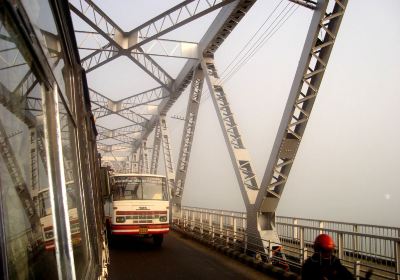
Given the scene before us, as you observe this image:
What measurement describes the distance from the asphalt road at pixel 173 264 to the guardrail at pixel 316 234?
850 mm

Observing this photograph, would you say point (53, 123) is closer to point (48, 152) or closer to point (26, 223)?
point (48, 152)

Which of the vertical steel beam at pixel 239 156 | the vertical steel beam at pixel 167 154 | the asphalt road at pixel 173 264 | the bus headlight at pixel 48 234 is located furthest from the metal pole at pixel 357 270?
the vertical steel beam at pixel 167 154

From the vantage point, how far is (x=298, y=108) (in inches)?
491

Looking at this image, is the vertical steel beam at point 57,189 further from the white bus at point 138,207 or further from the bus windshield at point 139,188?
the bus windshield at point 139,188

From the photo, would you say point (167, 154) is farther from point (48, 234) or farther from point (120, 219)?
point (48, 234)

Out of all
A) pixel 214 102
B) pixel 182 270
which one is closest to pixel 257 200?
pixel 182 270

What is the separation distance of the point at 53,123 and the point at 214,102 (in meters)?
15.4

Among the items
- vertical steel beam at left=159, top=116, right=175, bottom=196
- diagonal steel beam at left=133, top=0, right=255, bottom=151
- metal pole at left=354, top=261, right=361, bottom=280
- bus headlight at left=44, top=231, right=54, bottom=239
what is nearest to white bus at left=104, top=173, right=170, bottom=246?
diagonal steel beam at left=133, top=0, right=255, bottom=151

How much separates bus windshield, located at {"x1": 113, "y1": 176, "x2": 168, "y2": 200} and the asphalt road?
207 centimetres

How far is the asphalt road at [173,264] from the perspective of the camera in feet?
35.2

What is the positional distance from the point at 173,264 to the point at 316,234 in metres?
4.42

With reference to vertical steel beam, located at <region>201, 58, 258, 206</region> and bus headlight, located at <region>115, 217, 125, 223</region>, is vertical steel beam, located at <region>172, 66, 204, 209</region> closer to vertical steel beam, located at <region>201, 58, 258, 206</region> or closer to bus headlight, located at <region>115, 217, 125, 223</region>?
vertical steel beam, located at <region>201, 58, 258, 206</region>

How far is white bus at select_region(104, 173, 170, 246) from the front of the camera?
1608 cm

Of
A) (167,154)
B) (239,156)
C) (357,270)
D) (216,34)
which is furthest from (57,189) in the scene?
(167,154)
